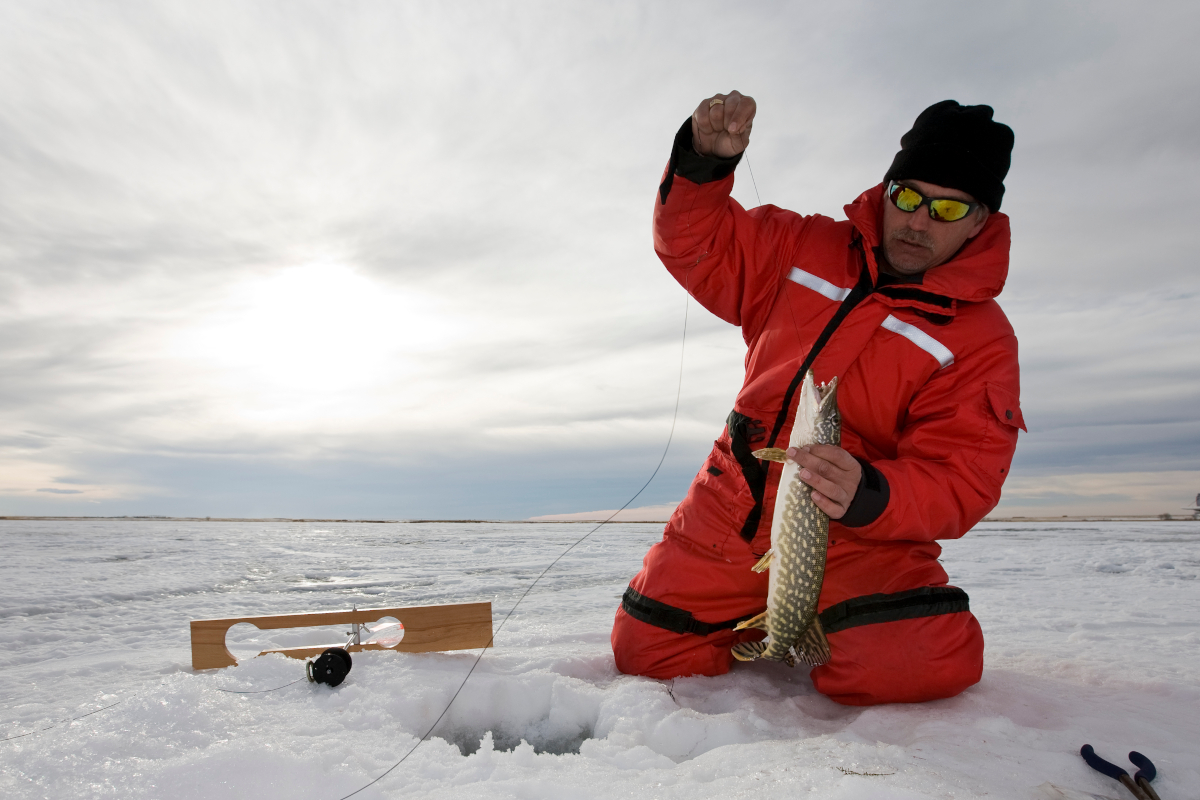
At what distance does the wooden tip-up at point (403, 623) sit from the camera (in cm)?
276

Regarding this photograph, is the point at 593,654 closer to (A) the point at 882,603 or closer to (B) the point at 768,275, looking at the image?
(A) the point at 882,603

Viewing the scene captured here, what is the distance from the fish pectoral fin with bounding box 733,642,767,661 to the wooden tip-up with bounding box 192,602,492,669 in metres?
1.13

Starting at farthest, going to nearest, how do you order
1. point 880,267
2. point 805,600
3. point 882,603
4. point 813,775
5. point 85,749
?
1. point 880,267
2. point 882,603
3. point 805,600
4. point 85,749
5. point 813,775

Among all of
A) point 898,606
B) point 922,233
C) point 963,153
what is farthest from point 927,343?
point 898,606

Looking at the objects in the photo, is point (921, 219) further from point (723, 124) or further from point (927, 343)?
point (723, 124)

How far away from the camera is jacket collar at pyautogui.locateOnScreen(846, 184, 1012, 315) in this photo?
105 inches

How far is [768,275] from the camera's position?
10.1ft

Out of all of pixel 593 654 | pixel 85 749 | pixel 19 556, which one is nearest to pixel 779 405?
pixel 593 654

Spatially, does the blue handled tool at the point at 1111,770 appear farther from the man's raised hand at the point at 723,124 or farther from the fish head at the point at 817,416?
the man's raised hand at the point at 723,124

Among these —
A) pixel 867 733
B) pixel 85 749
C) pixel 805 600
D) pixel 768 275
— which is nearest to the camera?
pixel 85 749

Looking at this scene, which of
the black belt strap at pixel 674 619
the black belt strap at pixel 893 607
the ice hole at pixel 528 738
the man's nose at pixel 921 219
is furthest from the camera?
the black belt strap at pixel 674 619

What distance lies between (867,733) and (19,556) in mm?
8592

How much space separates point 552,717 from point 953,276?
2.42m

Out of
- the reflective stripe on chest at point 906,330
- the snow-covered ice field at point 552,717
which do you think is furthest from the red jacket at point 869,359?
the snow-covered ice field at point 552,717
